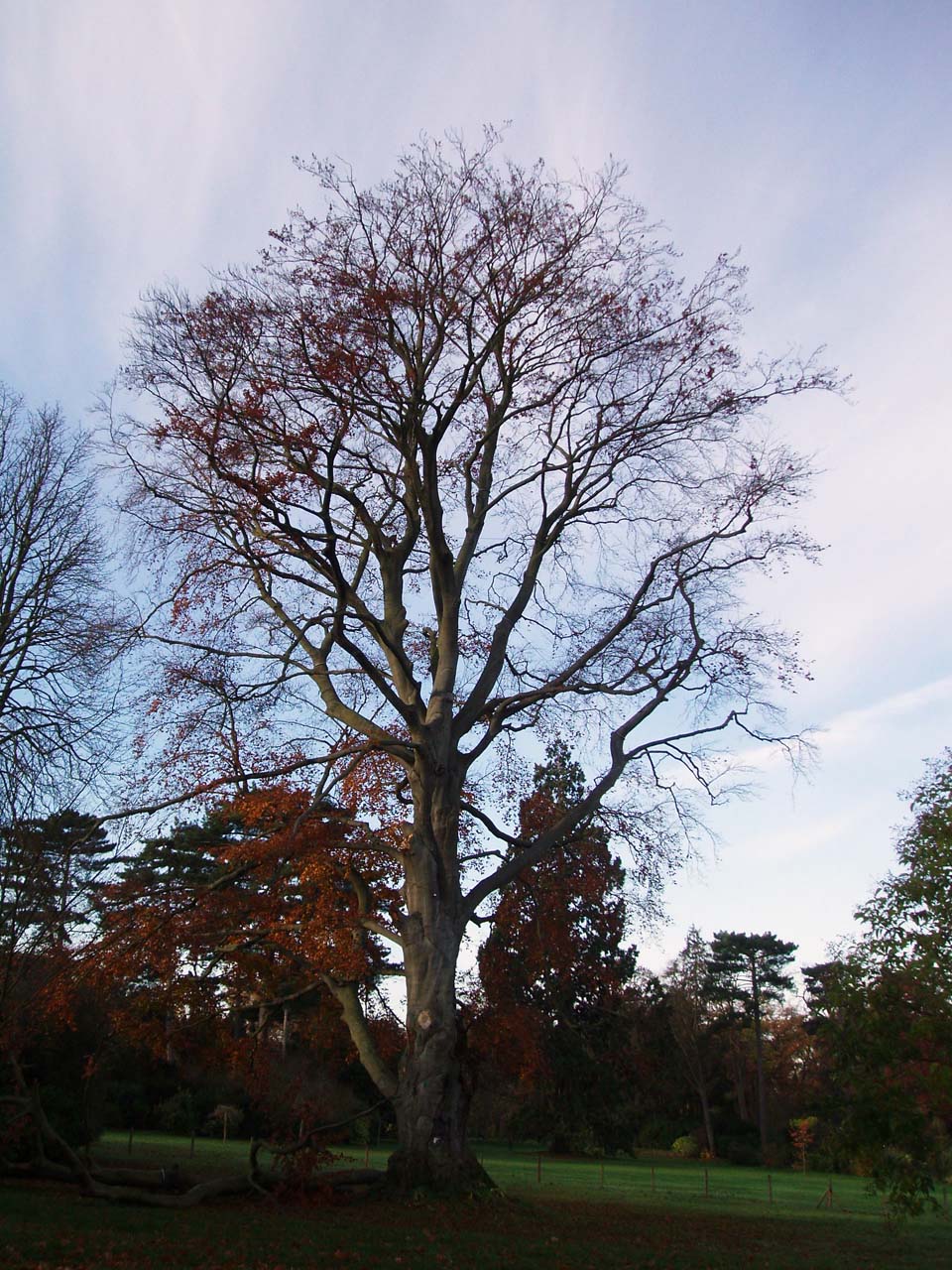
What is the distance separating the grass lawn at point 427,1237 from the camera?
834 cm

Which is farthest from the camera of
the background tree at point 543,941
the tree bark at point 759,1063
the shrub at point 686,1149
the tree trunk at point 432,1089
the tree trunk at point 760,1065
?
the tree trunk at point 760,1065

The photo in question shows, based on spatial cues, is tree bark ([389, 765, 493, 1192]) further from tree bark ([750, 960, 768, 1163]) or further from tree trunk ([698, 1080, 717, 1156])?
tree trunk ([698, 1080, 717, 1156])

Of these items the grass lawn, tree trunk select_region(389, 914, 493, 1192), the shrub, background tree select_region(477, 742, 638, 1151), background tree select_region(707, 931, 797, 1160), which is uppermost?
background tree select_region(707, 931, 797, 1160)

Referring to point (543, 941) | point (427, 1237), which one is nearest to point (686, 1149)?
point (543, 941)

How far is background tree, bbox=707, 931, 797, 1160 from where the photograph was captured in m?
58.6

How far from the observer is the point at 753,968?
60.1 m

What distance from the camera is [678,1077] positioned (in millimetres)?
50938

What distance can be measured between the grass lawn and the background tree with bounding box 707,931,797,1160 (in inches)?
1640

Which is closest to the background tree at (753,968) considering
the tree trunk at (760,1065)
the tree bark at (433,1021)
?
the tree trunk at (760,1065)

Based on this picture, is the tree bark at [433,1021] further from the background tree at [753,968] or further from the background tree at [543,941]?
the background tree at [753,968]

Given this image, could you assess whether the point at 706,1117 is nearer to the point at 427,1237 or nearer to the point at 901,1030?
the point at 901,1030

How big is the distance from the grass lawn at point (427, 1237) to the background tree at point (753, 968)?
1640 inches

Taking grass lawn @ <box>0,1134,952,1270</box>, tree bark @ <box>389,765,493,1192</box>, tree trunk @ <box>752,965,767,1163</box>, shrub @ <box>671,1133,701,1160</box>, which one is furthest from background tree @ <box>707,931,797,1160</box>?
tree bark @ <box>389,765,493,1192</box>

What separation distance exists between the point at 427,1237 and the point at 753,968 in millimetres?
55002
